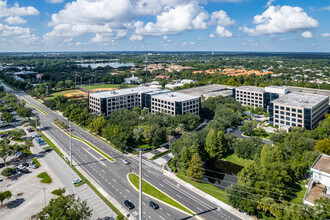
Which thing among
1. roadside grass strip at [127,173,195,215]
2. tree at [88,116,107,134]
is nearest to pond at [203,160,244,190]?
roadside grass strip at [127,173,195,215]

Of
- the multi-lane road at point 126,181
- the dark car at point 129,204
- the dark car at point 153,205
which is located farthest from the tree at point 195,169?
the dark car at point 129,204

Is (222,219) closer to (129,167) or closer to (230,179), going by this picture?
(230,179)

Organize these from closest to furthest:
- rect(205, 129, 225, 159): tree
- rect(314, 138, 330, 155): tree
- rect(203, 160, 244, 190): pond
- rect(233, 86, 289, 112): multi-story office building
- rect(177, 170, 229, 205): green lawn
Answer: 1. rect(177, 170, 229, 205): green lawn
2. rect(203, 160, 244, 190): pond
3. rect(314, 138, 330, 155): tree
4. rect(205, 129, 225, 159): tree
5. rect(233, 86, 289, 112): multi-story office building

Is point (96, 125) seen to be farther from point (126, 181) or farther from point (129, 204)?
point (129, 204)

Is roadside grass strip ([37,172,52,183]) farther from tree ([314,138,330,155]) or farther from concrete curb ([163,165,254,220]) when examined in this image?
tree ([314,138,330,155])

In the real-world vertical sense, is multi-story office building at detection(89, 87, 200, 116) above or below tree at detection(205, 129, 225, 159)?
above

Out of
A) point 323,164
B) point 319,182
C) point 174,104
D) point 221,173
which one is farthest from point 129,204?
point 174,104

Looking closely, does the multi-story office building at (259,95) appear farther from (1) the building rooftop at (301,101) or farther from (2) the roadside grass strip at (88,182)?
(2) the roadside grass strip at (88,182)
